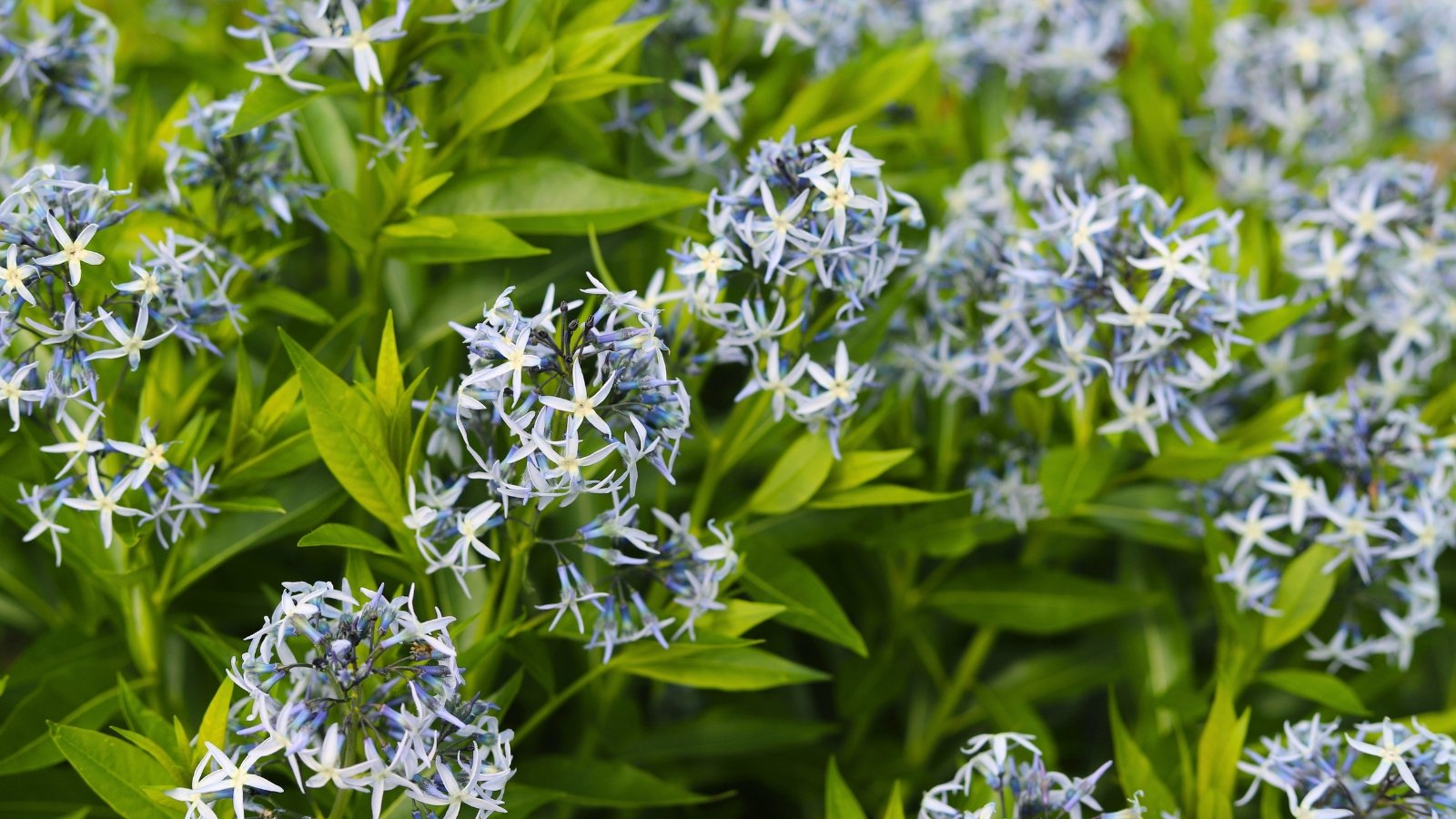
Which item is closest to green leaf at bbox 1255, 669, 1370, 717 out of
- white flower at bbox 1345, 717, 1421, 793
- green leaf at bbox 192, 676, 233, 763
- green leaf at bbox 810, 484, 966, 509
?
white flower at bbox 1345, 717, 1421, 793

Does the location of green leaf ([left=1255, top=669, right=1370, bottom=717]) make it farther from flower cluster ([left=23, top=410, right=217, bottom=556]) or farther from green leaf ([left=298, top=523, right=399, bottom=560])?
flower cluster ([left=23, top=410, right=217, bottom=556])

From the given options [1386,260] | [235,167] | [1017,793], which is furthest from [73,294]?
[1386,260]

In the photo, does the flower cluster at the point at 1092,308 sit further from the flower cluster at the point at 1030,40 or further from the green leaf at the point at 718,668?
the flower cluster at the point at 1030,40

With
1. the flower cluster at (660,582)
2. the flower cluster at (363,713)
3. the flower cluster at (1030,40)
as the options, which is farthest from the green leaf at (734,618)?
the flower cluster at (1030,40)

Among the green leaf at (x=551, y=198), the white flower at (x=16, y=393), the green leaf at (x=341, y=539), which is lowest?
the green leaf at (x=341, y=539)

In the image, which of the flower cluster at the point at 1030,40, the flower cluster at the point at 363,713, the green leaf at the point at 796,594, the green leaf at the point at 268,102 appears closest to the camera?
the flower cluster at the point at 363,713

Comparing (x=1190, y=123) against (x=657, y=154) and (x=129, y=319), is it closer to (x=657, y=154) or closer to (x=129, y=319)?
(x=657, y=154)
